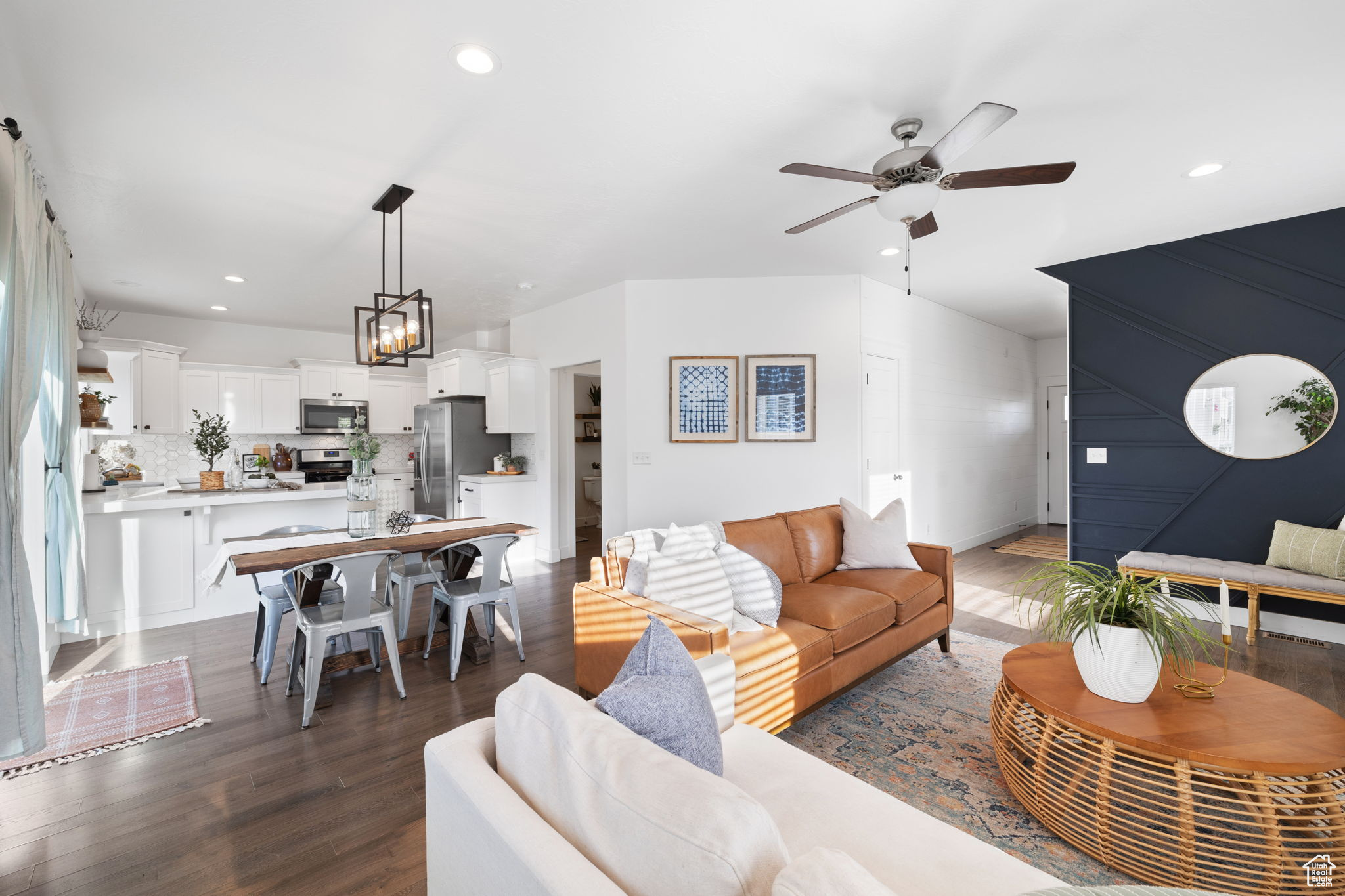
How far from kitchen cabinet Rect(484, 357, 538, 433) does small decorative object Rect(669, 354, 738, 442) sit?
191cm

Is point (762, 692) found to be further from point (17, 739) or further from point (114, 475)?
point (114, 475)

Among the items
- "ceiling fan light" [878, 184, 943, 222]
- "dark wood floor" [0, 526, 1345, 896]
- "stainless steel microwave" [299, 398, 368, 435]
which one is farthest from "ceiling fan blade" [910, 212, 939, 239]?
"stainless steel microwave" [299, 398, 368, 435]

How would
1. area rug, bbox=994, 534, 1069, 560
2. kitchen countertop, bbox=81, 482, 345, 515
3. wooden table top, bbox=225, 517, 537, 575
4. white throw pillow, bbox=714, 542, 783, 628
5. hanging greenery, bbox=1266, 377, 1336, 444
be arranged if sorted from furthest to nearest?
1. area rug, bbox=994, 534, 1069, 560
2. kitchen countertop, bbox=81, 482, 345, 515
3. hanging greenery, bbox=1266, 377, 1336, 444
4. wooden table top, bbox=225, 517, 537, 575
5. white throw pillow, bbox=714, 542, 783, 628

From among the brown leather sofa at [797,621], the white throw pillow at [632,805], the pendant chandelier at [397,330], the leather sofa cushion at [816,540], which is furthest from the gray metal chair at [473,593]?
the white throw pillow at [632,805]

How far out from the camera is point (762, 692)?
232 cm

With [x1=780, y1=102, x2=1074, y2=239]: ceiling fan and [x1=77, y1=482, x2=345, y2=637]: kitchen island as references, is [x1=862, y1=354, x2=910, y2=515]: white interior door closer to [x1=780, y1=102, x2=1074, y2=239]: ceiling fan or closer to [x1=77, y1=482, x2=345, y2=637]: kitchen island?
[x1=780, y1=102, x2=1074, y2=239]: ceiling fan

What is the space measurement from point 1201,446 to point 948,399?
2324 mm

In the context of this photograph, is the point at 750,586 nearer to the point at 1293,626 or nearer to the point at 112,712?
the point at 112,712

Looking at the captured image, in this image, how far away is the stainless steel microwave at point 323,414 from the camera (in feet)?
22.9

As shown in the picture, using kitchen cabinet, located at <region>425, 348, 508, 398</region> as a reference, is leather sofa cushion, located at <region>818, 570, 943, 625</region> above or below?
below

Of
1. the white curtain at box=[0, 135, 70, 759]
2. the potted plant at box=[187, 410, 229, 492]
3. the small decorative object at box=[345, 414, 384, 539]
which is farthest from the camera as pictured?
the potted plant at box=[187, 410, 229, 492]

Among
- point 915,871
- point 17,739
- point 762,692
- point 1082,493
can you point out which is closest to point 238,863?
point 17,739

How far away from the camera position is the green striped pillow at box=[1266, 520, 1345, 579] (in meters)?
3.58

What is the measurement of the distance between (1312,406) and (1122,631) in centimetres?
360
